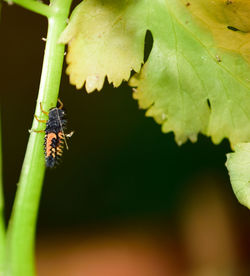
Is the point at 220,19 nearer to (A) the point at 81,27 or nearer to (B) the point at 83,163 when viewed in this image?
(A) the point at 81,27

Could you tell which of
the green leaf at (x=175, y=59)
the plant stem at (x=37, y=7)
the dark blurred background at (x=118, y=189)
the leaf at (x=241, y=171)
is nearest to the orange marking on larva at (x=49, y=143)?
the green leaf at (x=175, y=59)

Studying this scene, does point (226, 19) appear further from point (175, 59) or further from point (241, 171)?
point (241, 171)

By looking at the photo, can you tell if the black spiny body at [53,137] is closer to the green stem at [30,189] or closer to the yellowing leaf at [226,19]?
the green stem at [30,189]

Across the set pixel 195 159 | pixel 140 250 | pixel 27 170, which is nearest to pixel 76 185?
pixel 140 250

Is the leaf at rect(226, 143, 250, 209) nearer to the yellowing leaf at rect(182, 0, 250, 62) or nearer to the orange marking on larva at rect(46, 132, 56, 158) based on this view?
the yellowing leaf at rect(182, 0, 250, 62)

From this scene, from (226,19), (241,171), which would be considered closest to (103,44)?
(226,19)
